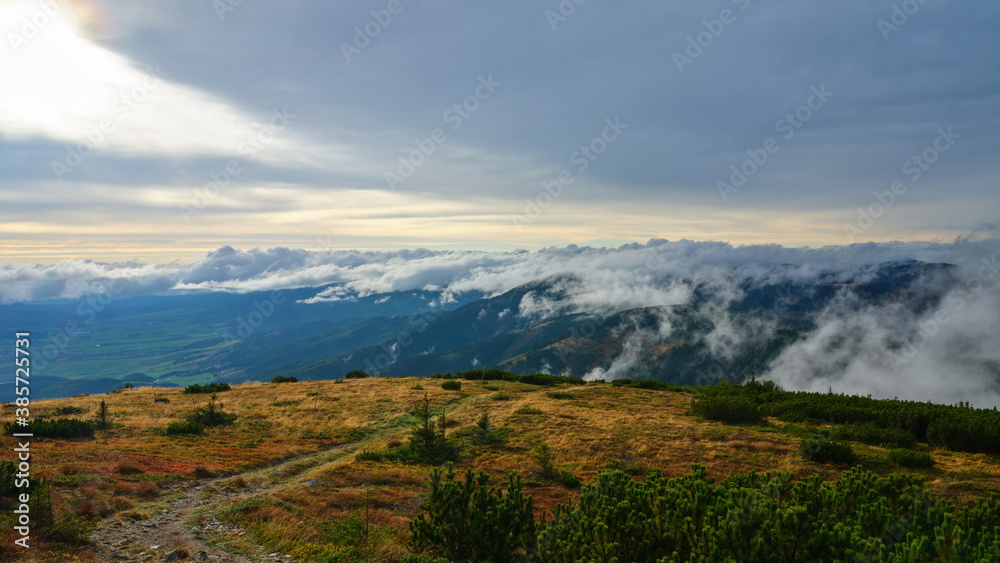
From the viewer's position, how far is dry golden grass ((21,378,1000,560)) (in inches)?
629

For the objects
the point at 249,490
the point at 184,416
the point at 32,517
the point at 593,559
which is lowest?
the point at 184,416

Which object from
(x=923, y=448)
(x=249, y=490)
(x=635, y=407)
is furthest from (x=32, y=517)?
(x=923, y=448)

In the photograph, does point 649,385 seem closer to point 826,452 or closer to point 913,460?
point 826,452

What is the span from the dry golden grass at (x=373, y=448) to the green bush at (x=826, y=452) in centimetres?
90

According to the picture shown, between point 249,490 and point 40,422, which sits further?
point 40,422

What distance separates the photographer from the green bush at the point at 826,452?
818 inches

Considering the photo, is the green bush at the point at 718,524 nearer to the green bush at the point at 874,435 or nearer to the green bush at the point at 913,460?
the green bush at the point at 913,460

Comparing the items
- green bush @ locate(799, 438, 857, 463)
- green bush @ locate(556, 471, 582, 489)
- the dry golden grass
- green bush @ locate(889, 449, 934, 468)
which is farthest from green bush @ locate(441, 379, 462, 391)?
green bush @ locate(889, 449, 934, 468)

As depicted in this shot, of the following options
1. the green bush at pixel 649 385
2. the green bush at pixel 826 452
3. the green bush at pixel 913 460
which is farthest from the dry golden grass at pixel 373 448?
the green bush at pixel 649 385

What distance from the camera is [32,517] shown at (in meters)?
11.7

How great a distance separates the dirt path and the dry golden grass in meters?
0.76

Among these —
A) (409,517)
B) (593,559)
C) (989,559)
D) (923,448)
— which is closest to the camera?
(989,559)

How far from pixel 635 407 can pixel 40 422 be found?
39.5m

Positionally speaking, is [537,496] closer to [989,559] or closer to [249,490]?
[249,490]
